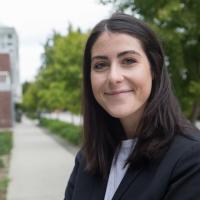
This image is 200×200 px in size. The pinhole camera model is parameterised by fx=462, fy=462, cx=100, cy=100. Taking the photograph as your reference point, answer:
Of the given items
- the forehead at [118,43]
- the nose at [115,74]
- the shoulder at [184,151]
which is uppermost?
the forehead at [118,43]

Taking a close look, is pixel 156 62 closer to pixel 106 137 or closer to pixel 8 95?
pixel 106 137

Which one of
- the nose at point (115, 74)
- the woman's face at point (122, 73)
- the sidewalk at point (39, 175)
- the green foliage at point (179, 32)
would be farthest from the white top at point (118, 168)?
the green foliage at point (179, 32)

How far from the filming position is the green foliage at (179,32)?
8.38 m

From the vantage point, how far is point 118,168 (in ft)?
5.79

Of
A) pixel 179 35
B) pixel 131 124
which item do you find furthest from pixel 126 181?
pixel 179 35

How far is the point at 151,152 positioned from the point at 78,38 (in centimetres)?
1733

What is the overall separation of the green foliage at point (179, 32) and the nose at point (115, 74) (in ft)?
21.7

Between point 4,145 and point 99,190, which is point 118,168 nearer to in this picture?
point 99,190

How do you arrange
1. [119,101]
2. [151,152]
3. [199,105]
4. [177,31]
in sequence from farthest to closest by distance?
1. [199,105]
2. [177,31]
3. [119,101]
4. [151,152]

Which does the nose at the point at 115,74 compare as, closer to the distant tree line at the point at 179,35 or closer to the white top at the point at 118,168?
the white top at the point at 118,168

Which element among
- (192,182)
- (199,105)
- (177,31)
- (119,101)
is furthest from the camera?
(199,105)

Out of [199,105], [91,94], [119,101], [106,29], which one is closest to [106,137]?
[91,94]

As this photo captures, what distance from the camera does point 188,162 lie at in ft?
4.86

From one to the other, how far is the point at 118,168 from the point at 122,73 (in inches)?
14.8
